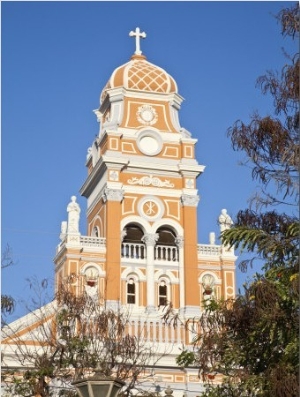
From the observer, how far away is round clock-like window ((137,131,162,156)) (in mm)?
34188

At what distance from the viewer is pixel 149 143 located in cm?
3438

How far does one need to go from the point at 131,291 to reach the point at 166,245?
2.27 meters

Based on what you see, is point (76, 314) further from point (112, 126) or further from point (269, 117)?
point (112, 126)

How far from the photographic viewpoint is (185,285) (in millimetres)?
32781

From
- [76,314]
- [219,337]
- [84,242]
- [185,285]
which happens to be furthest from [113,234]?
[219,337]

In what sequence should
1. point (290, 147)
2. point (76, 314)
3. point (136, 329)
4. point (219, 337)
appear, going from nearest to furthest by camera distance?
point (290, 147)
point (219, 337)
point (76, 314)
point (136, 329)

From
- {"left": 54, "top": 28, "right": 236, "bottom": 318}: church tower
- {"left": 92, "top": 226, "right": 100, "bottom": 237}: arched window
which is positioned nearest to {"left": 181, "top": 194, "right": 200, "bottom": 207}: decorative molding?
{"left": 54, "top": 28, "right": 236, "bottom": 318}: church tower

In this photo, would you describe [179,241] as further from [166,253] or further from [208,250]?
[208,250]

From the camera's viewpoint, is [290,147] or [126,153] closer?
[290,147]

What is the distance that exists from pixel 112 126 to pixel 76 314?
13833mm

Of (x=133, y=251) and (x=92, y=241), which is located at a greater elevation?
(x=92, y=241)

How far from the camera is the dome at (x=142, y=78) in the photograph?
35.2 meters

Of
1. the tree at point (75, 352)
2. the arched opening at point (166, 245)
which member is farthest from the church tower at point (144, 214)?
the tree at point (75, 352)

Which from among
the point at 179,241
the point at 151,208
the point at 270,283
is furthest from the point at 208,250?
the point at 270,283
